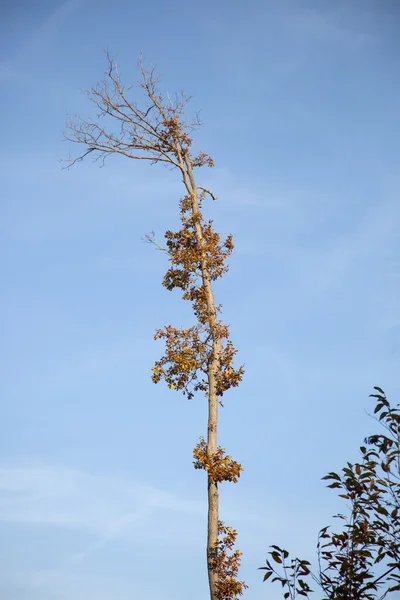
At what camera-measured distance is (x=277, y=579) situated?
8.31 metres

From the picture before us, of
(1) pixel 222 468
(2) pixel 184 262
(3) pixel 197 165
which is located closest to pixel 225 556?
(1) pixel 222 468

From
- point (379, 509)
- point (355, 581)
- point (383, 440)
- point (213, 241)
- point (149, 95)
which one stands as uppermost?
point (149, 95)

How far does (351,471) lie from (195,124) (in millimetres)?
13043

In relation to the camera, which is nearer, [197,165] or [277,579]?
[277,579]

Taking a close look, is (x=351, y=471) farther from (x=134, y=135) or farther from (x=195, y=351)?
(x=134, y=135)

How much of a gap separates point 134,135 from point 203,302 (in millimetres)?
5841

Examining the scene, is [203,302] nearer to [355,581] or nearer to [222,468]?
[222,468]

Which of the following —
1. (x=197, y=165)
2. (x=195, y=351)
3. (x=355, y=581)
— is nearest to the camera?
(x=355, y=581)

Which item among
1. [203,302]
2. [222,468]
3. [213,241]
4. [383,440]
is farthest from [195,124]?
[383,440]

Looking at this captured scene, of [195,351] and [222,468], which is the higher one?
[195,351]

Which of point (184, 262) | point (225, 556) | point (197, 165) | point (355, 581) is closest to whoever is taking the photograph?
point (355, 581)

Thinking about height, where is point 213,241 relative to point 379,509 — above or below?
above

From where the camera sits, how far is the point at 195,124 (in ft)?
63.1

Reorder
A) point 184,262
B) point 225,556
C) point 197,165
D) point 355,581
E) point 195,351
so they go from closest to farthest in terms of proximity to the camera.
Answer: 1. point 355,581
2. point 225,556
3. point 195,351
4. point 184,262
5. point 197,165
